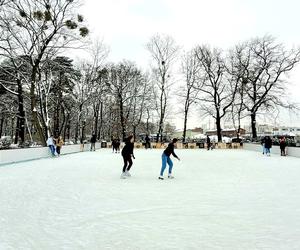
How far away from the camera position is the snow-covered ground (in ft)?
15.1

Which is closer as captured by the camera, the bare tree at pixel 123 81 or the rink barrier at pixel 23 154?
the rink barrier at pixel 23 154

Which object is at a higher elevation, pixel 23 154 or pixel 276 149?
pixel 276 149

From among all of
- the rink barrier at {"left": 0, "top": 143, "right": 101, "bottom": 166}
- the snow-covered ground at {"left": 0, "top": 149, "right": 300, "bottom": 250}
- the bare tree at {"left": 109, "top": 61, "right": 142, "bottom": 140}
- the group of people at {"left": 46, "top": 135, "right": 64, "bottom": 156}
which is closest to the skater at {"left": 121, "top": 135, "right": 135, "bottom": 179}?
the snow-covered ground at {"left": 0, "top": 149, "right": 300, "bottom": 250}

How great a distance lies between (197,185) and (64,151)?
1904 centimetres

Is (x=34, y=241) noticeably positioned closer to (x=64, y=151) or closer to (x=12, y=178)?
(x=12, y=178)

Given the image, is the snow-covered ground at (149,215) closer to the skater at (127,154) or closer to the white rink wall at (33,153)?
the skater at (127,154)

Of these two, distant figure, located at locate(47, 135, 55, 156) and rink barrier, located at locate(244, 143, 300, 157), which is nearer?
distant figure, located at locate(47, 135, 55, 156)

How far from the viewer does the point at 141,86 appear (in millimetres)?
48031

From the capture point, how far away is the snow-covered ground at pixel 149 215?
4590 millimetres

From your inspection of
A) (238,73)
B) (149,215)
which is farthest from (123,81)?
(149,215)

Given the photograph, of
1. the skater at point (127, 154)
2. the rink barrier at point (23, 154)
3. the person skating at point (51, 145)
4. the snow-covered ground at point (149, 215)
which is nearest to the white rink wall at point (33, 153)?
the rink barrier at point (23, 154)

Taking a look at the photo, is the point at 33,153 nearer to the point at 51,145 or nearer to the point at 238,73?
the point at 51,145

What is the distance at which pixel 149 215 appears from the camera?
619 cm

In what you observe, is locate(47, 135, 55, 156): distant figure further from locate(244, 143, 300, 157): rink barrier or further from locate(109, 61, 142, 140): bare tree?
locate(109, 61, 142, 140): bare tree
